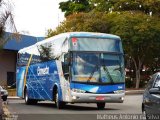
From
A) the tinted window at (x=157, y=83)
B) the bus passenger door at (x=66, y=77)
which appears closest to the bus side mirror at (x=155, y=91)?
→ the tinted window at (x=157, y=83)

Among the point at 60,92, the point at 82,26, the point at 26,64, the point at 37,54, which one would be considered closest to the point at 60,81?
the point at 60,92

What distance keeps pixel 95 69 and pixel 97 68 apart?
0.12m

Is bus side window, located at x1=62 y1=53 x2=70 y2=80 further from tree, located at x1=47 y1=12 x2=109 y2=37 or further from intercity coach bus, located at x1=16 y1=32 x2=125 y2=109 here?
tree, located at x1=47 y1=12 x2=109 y2=37

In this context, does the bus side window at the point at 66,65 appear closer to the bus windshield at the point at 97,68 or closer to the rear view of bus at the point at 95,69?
the rear view of bus at the point at 95,69

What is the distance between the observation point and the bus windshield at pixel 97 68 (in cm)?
2320

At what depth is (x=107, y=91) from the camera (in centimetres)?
2341

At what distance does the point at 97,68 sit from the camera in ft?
76.6

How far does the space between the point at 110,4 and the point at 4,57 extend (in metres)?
15.2

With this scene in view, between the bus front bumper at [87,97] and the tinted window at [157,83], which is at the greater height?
the tinted window at [157,83]

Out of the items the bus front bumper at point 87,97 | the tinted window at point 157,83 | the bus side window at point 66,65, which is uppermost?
the bus side window at point 66,65

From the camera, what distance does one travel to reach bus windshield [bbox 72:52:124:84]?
23.2 metres

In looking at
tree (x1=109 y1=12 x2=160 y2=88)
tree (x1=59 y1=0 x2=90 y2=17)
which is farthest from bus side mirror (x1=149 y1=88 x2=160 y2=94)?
tree (x1=59 y1=0 x2=90 y2=17)

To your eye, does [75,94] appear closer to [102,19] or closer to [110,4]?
[102,19]

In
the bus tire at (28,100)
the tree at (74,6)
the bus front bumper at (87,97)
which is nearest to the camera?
the bus front bumper at (87,97)
